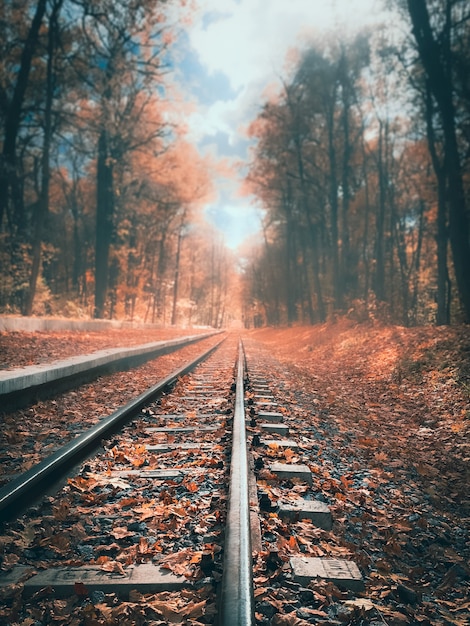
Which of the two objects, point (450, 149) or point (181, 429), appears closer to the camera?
point (181, 429)

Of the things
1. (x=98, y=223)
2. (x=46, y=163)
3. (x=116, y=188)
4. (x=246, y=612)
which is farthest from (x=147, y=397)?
(x=116, y=188)

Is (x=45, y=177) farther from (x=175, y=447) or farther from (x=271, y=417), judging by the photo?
(x=175, y=447)

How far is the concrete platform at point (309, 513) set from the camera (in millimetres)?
2695

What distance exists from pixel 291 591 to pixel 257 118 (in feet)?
75.6

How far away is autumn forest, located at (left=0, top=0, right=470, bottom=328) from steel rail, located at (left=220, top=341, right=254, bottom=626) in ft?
28.7

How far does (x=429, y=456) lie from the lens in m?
4.42

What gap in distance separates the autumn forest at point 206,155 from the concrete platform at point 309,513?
840 centimetres

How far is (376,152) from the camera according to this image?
84.5ft

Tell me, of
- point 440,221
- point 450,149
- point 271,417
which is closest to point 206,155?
point 440,221

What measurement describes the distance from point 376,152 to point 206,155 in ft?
40.2

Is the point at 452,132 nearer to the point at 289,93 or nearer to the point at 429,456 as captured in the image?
the point at 429,456

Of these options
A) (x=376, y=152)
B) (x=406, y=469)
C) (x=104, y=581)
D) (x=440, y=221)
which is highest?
(x=376, y=152)

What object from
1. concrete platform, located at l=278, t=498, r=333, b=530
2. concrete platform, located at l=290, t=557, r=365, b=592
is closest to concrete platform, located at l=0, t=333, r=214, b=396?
concrete platform, located at l=278, t=498, r=333, b=530

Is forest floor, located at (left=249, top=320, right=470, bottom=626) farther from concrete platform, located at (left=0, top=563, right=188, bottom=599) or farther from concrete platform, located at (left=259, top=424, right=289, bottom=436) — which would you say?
concrete platform, located at (left=0, top=563, right=188, bottom=599)
